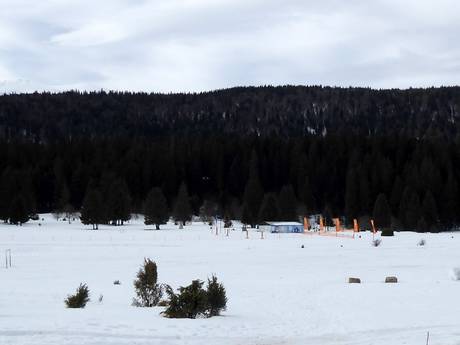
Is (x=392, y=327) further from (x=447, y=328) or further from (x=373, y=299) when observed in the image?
(x=373, y=299)

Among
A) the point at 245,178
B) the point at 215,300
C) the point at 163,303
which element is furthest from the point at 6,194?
the point at 215,300

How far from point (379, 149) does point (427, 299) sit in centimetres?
9774

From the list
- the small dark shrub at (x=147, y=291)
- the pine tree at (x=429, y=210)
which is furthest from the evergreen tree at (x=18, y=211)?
the small dark shrub at (x=147, y=291)

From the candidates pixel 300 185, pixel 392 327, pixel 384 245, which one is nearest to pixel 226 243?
pixel 384 245

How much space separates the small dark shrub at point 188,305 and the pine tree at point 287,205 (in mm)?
73054

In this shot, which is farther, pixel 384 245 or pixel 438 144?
pixel 438 144

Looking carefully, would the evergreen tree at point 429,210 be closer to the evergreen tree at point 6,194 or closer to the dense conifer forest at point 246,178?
the dense conifer forest at point 246,178

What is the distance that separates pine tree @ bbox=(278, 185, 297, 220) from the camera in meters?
93.0

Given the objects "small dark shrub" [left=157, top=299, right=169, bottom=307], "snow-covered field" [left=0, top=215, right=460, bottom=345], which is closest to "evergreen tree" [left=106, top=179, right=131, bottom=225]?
"snow-covered field" [left=0, top=215, right=460, bottom=345]

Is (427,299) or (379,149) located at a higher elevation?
(379,149)

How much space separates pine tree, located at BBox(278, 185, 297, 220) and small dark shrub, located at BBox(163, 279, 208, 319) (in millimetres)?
73054

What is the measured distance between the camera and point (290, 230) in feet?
239

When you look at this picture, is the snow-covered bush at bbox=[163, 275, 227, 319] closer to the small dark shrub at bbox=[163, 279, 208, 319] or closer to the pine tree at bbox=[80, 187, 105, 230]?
the small dark shrub at bbox=[163, 279, 208, 319]

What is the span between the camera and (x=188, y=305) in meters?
18.0
